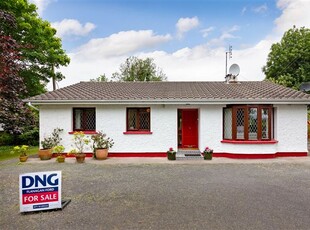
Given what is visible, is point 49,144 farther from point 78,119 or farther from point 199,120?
point 199,120

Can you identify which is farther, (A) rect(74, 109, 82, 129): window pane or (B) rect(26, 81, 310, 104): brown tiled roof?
(A) rect(74, 109, 82, 129): window pane

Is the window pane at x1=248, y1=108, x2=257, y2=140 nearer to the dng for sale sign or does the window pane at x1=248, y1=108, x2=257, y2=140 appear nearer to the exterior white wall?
the exterior white wall

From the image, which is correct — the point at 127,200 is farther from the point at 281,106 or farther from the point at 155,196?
the point at 281,106

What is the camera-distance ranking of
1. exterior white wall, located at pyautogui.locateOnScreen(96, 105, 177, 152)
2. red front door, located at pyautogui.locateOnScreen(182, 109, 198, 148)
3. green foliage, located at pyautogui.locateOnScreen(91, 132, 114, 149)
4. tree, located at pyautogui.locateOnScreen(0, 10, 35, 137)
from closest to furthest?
tree, located at pyautogui.locateOnScreen(0, 10, 35, 137), green foliage, located at pyautogui.locateOnScreen(91, 132, 114, 149), exterior white wall, located at pyautogui.locateOnScreen(96, 105, 177, 152), red front door, located at pyautogui.locateOnScreen(182, 109, 198, 148)

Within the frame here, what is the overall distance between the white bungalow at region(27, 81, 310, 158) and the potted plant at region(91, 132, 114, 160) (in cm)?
26

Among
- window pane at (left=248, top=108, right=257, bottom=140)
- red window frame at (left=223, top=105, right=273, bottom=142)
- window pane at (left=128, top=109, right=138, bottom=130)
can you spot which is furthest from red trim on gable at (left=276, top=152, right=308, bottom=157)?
window pane at (left=128, top=109, right=138, bottom=130)

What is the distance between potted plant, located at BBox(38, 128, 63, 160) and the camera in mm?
10266

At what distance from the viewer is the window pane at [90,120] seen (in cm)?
1115

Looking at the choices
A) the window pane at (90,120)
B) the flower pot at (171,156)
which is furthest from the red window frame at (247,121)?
the window pane at (90,120)

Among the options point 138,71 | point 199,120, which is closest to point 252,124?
point 199,120

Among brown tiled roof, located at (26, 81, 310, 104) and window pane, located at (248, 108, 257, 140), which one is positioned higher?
brown tiled roof, located at (26, 81, 310, 104)

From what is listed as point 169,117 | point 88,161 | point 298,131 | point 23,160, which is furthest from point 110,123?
point 298,131

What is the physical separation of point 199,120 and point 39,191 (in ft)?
27.1

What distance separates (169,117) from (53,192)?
279 inches
